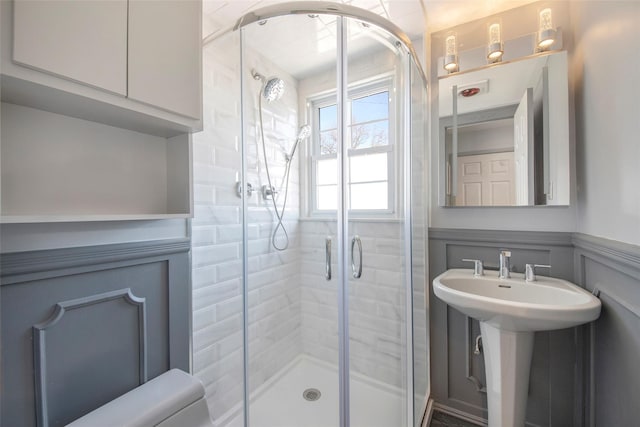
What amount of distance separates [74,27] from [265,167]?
0.92 metres

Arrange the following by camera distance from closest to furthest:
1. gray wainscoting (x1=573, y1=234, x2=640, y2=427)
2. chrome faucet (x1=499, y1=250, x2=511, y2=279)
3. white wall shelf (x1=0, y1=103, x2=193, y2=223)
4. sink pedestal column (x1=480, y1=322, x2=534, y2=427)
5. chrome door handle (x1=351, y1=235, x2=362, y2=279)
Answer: white wall shelf (x1=0, y1=103, x2=193, y2=223), gray wainscoting (x1=573, y1=234, x2=640, y2=427), sink pedestal column (x1=480, y1=322, x2=534, y2=427), chrome door handle (x1=351, y1=235, x2=362, y2=279), chrome faucet (x1=499, y1=250, x2=511, y2=279)

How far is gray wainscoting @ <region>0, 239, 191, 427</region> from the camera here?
0.73 m

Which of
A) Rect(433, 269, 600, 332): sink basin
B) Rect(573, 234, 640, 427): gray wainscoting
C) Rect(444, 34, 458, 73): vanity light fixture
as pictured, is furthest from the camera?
Rect(444, 34, 458, 73): vanity light fixture

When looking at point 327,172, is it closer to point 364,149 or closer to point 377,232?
point 364,149

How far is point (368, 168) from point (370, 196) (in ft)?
0.48

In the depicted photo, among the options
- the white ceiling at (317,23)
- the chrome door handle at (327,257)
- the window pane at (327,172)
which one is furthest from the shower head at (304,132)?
the chrome door handle at (327,257)

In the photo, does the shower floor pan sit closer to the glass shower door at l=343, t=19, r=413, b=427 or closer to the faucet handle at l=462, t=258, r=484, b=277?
the glass shower door at l=343, t=19, r=413, b=427

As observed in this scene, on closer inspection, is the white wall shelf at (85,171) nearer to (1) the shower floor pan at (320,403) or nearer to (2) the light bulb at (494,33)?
(1) the shower floor pan at (320,403)

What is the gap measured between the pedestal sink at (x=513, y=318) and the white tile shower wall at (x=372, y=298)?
0.27 m

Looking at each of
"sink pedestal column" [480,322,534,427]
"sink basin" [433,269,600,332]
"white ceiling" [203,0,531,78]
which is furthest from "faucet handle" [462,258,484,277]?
"white ceiling" [203,0,531,78]

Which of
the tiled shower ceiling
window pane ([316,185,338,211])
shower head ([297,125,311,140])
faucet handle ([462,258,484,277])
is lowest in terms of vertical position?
faucet handle ([462,258,484,277])

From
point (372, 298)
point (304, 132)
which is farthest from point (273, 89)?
point (372, 298)

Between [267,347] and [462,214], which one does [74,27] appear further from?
[462,214]

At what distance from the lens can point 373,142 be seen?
142 centimetres
